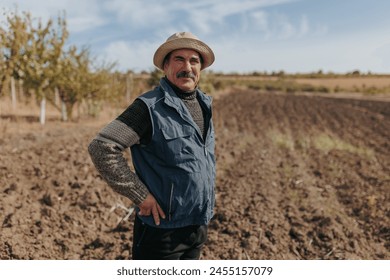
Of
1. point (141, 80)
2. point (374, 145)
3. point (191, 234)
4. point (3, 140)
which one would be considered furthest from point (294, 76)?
point (191, 234)

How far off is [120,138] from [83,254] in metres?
2.45

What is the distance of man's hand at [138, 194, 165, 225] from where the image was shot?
6.67 ft

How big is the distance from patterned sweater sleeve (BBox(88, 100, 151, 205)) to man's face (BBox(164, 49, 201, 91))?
292 mm

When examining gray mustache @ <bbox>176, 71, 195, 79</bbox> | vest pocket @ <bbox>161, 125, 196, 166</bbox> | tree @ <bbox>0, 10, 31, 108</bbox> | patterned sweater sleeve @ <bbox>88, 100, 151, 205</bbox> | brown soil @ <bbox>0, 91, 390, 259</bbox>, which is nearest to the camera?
patterned sweater sleeve @ <bbox>88, 100, 151, 205</bbox>

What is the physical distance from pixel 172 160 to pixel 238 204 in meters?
3.33

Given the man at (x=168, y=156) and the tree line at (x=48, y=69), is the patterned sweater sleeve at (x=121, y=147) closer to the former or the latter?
the man at (x=168, y=156)

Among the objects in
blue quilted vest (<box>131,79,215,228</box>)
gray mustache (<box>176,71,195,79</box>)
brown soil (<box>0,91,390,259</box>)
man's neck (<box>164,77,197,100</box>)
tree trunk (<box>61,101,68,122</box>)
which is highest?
tree trunk (<box>61,101,68,122</box>)

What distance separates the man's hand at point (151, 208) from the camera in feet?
6.67

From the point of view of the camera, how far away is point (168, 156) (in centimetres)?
202

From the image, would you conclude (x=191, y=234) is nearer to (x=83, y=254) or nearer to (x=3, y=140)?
(x=83, y=254)

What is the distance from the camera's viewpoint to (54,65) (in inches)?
476

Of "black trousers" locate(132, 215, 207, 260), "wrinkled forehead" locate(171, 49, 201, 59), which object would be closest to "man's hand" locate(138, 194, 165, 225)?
"black trousers" locate(132, 215, 207, 260)

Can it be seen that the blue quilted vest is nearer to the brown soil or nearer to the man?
the man

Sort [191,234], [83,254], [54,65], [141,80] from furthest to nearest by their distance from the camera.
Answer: [141,80] → [54,65] → [83,254] → [191,234]
